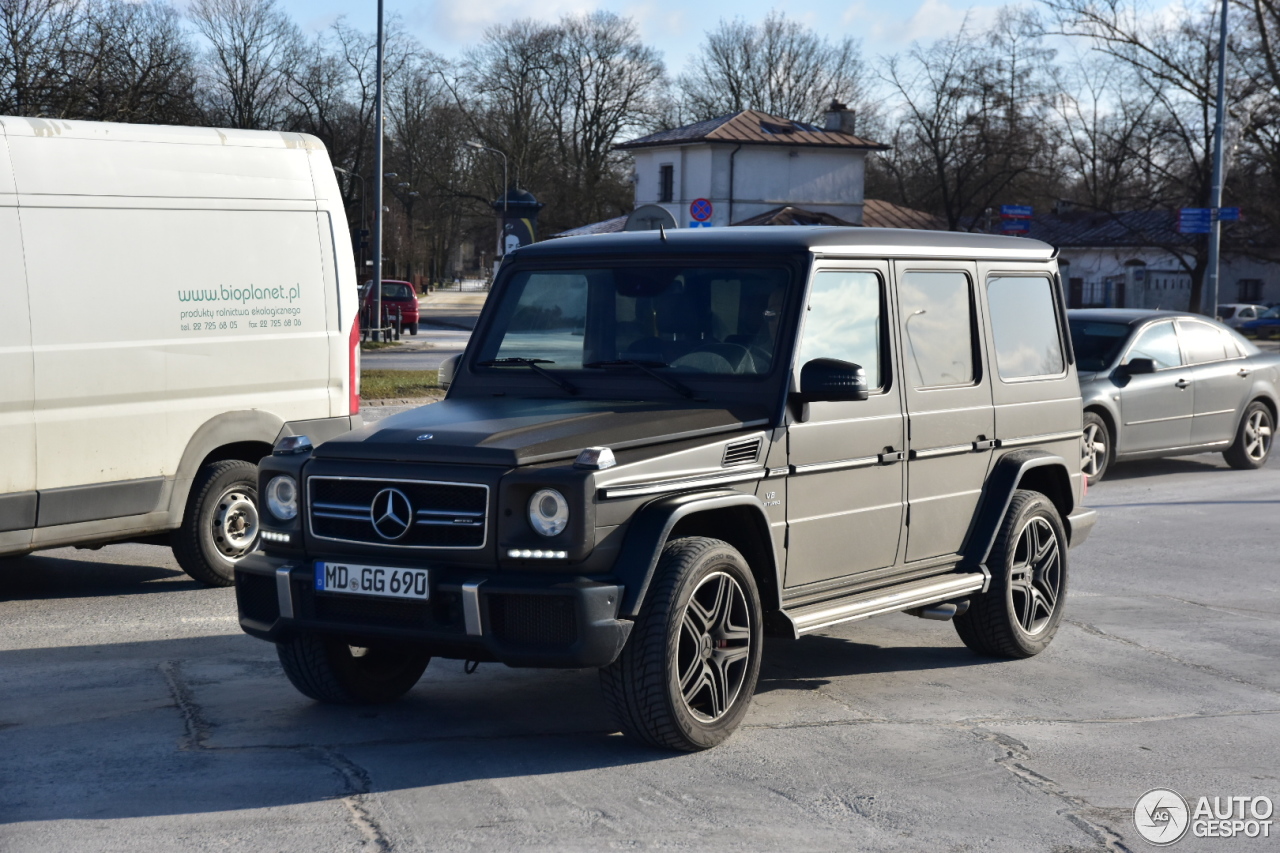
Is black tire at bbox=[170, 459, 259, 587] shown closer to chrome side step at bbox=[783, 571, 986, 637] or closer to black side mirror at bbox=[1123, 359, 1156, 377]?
chrome side step at bbox=[783, 571, 986, 637]

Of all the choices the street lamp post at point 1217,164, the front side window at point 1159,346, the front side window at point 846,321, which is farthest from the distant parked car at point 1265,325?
the front side window at point 846,321

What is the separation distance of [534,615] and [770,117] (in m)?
64.9

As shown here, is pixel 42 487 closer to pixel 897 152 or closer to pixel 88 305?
pixel 88 305

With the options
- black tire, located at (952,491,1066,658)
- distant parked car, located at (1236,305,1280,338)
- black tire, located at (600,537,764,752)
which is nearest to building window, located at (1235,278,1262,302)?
distant parked car, located at (1236,305,1280,338)

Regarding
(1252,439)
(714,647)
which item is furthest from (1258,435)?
(714,647)

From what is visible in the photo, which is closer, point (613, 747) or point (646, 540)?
point (646, 540)

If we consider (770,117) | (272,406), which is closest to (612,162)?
(770,117)

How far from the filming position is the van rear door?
7516 mm

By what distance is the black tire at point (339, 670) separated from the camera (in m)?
5.80

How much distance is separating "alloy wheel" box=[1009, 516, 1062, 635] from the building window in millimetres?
74196

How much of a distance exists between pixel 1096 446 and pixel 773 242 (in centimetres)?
855

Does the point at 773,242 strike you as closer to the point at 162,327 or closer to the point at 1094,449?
the point at 162,327

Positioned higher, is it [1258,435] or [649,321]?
[649,321]

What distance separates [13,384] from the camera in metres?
7.54
